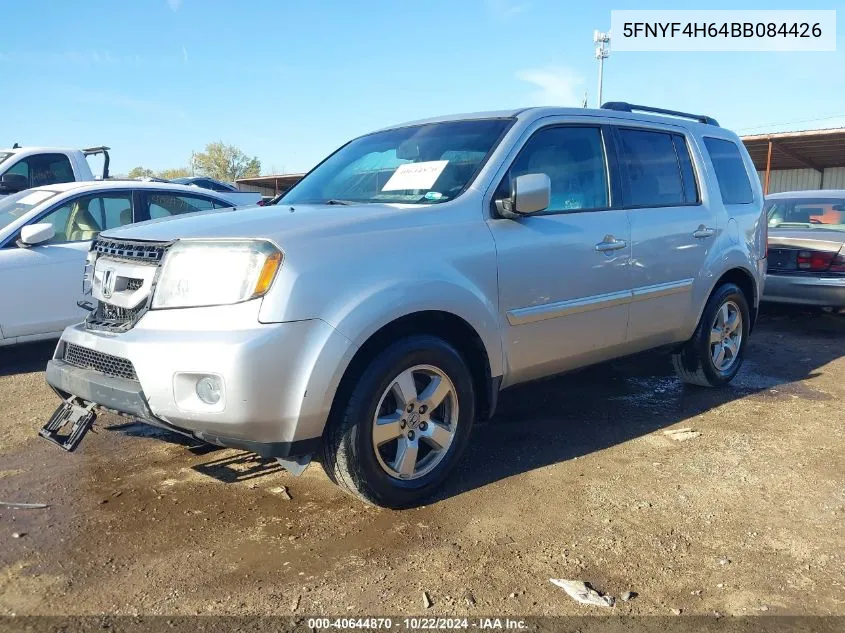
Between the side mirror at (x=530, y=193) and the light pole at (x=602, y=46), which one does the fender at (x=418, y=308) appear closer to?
the side mirror at (x=530, y=193)

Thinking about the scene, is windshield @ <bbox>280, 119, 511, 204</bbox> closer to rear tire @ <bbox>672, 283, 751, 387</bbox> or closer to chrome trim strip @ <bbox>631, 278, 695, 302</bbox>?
chrome trim strip @ <bbox>631, 278, 695, 302</bbox>

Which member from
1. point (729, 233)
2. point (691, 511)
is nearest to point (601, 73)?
point (729, 233)

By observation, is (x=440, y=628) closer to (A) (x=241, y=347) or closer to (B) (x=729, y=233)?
(A) (x=241, y=347)

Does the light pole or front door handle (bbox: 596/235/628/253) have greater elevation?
the light pole

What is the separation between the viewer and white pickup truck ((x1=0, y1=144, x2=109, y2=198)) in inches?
346

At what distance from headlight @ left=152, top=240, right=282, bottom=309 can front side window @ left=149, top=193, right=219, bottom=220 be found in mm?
3873

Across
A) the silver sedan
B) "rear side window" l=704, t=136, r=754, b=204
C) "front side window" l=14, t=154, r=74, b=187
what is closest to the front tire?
"rear side window" l=704, t=136, r=754, b=204

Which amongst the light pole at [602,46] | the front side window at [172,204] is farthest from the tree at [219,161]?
the front side window at [172,204]

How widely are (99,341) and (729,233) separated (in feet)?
13.6

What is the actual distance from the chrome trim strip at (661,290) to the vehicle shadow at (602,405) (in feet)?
1.44

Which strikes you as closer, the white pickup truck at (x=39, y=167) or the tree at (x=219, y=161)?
the white pickup truck at (x=39, y=167)

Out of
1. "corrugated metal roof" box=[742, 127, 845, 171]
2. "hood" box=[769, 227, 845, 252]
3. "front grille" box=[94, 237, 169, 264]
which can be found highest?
"corrugated metal roof" box=[742, 127, 845, 171]

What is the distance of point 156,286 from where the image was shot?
301cm

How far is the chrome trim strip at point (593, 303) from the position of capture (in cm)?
370
